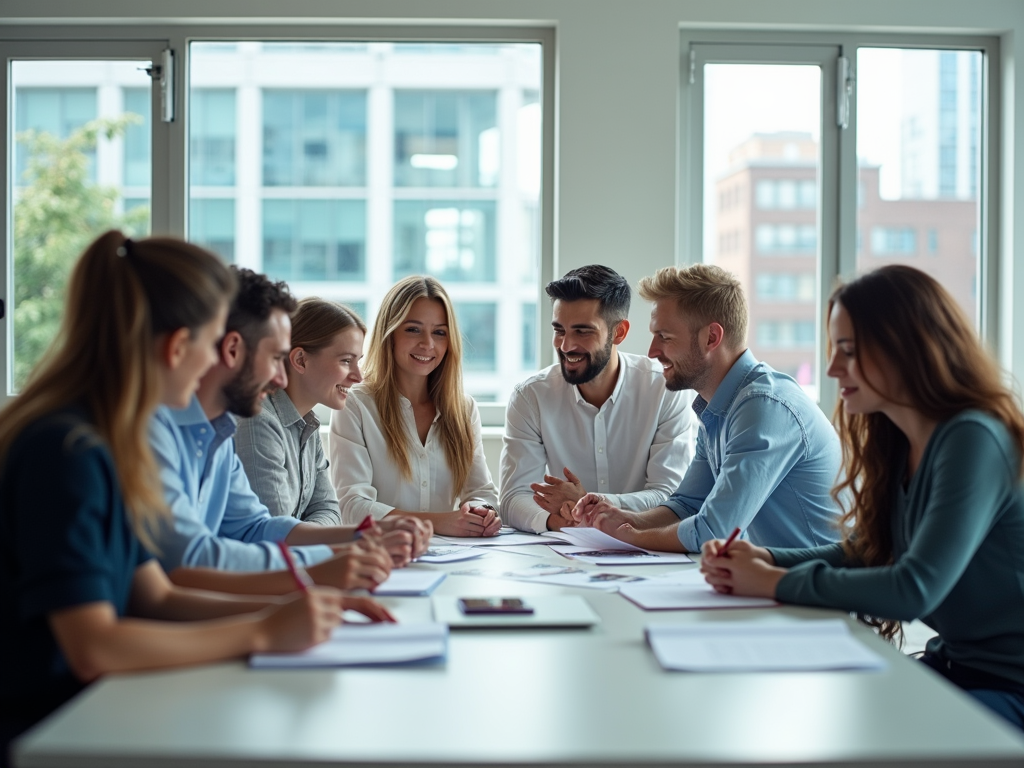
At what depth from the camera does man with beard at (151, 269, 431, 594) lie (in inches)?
65.4

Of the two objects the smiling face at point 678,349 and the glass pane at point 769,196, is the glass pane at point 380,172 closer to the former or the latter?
the glass pane at point 769,196

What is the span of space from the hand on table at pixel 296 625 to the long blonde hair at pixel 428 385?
1651 mm

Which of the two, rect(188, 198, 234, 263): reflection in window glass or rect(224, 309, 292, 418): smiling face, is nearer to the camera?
rect(224, 309, 292, 418): smiling face

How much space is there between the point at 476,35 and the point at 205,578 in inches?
110

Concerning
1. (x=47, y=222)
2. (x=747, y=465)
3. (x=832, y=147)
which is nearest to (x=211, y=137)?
(x=47, y=222)

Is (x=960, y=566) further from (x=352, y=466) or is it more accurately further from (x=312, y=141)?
(x=312, y=141)

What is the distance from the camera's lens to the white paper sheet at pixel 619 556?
2.12 meters

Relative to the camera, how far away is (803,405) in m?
2.40

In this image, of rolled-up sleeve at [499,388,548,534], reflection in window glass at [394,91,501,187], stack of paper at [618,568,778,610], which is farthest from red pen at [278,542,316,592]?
reflection in window glass at [394,91,501,187]

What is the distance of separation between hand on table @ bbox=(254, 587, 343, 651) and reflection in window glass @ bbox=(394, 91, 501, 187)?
3.25 m

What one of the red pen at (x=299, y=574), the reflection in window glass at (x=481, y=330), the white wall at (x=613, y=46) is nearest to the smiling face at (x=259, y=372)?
the red pen at (x=299, y=574)

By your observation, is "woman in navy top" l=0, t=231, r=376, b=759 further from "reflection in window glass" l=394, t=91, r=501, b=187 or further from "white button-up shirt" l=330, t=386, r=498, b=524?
"reflection in window glass" l=394, t=91, r=501, b=187

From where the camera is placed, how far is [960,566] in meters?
1.55

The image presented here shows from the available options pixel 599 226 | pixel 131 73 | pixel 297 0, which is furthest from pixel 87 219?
pixel 599 226
